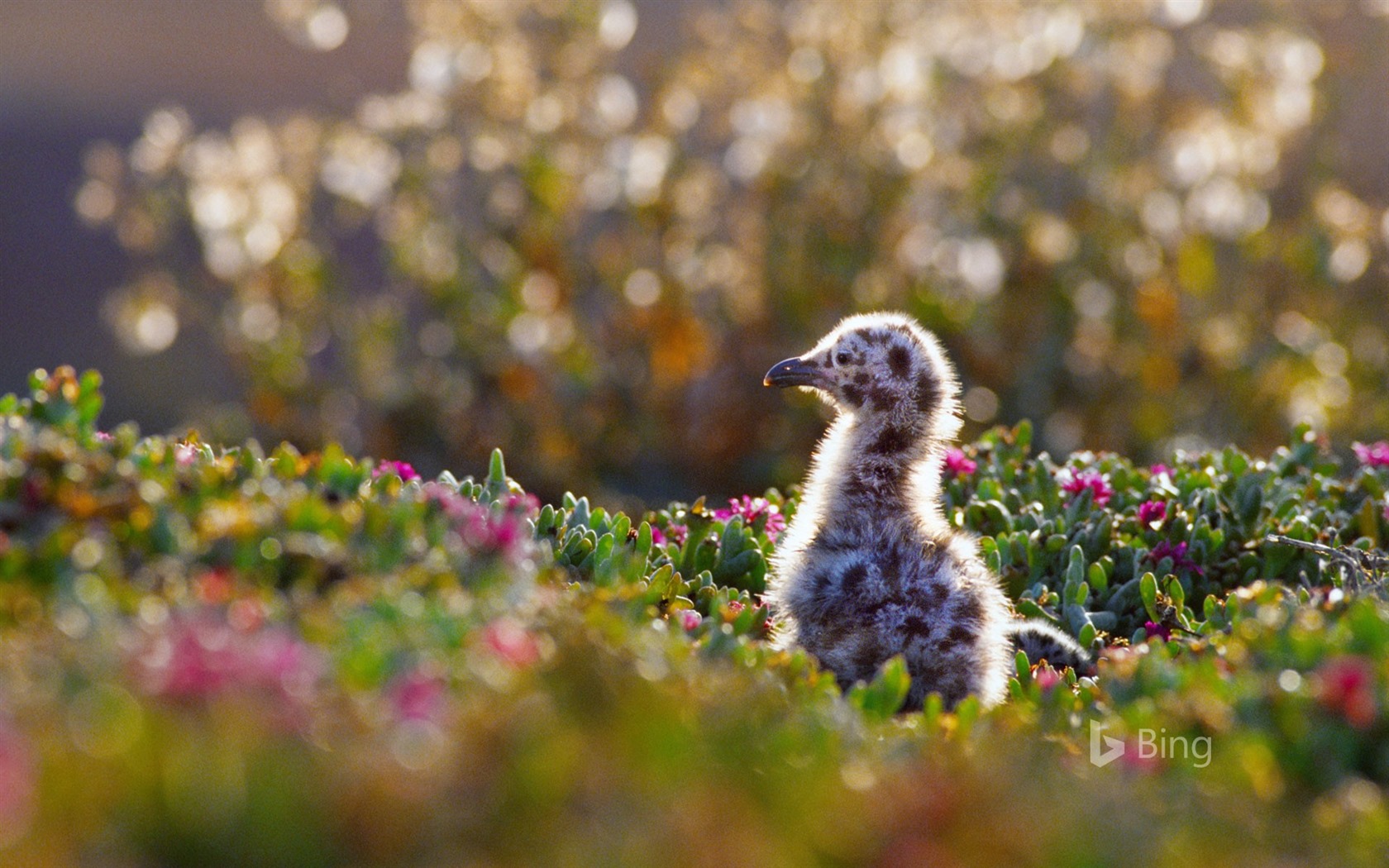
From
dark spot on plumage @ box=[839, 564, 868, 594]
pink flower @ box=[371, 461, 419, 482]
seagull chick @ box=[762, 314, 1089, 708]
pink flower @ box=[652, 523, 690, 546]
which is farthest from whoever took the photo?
pink flower @ box=[652, 523, 690, 546]

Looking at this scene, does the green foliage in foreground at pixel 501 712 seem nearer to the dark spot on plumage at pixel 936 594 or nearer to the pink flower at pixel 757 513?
the dark spot on plumage at pixel 936 594

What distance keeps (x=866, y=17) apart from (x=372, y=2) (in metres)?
3.36

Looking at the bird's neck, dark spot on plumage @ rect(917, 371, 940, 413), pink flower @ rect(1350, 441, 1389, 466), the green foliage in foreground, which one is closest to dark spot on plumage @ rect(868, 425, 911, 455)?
the bird's neck

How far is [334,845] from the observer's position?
6.91 feet

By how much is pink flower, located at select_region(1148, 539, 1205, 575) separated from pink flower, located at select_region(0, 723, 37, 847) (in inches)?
172

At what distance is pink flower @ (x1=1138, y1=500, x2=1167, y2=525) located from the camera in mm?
5840

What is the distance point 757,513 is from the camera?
19.4 ft

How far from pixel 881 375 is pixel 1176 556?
1.33 m

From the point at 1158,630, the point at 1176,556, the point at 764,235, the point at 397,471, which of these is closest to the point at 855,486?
the point at 1158,630

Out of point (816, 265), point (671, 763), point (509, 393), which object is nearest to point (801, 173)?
point (816, 265)

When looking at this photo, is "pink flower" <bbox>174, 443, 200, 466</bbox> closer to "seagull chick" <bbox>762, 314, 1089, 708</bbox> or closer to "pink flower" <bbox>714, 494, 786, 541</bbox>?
"seagull chick" <bbox>762, 314, 1089, 708</bbox>

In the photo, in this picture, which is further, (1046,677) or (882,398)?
(882,398)

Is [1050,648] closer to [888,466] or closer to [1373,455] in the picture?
[888,466]

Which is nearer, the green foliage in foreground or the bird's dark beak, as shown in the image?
the green foliage in foreground
